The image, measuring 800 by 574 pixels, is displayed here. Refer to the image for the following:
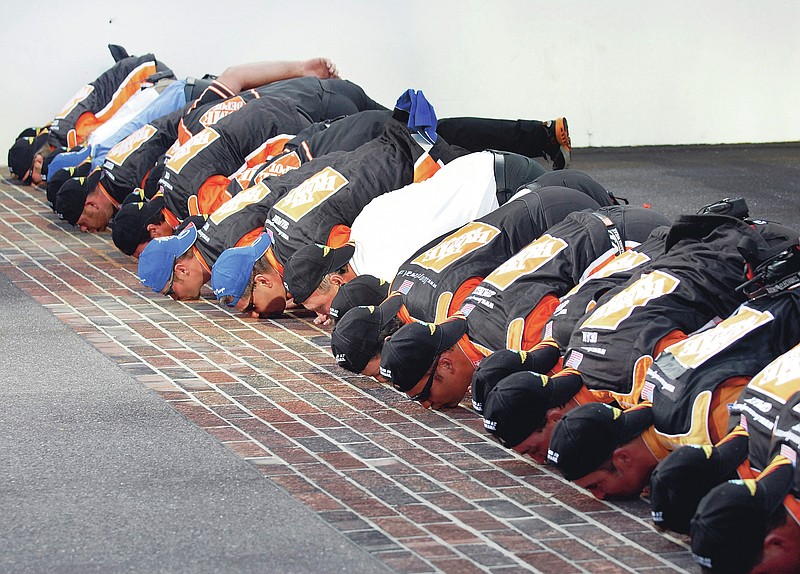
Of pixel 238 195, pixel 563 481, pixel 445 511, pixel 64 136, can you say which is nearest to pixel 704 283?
pixel 563 481

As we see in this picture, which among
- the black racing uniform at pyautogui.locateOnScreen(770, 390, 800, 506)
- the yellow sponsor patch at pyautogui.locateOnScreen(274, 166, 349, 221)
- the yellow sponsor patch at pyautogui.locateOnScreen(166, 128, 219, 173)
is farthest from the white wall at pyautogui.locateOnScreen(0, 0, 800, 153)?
the black racing uniform at pyautogui.locateOnScreen(770, 390, 800, 506)

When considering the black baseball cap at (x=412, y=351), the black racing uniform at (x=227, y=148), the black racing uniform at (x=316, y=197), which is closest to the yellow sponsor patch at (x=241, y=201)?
the black racing uniform at (x=316, y=197)

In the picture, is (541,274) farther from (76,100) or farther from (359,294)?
(76,100)

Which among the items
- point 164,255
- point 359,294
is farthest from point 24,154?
point 359,294

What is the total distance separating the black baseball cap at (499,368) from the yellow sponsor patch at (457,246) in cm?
81

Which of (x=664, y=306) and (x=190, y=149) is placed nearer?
(x=664, y=306)

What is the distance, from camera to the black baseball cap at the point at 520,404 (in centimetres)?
356

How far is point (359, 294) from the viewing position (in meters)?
4.96

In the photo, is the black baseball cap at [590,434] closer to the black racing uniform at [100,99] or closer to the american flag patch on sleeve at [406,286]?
the american flag patch on sleeve at [406,286]

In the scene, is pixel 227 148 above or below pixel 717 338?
above

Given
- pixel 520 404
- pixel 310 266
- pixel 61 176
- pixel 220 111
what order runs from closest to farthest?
1. pixel 520 404
2. pixel 310 266
3. pixel 220 111
4. pixel 61 176

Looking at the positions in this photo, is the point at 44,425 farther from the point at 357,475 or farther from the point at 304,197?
the point at 304,197

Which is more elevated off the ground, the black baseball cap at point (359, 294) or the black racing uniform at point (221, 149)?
the black racing uniform at point (221, 149)

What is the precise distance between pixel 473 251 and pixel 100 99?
18.5ft
